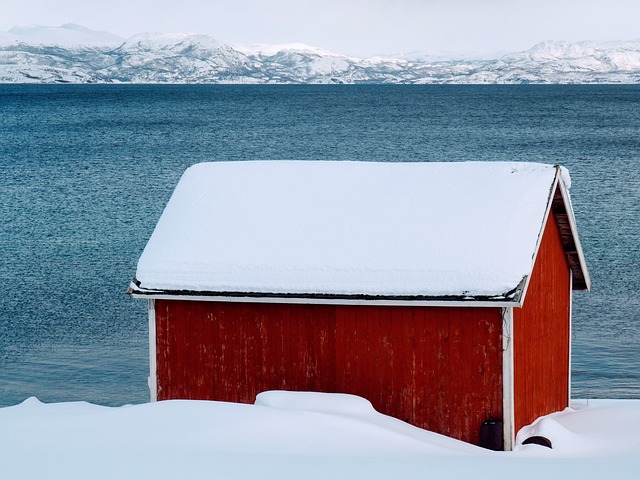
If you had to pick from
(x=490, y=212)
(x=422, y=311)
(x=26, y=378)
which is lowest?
(x=26, y=378)

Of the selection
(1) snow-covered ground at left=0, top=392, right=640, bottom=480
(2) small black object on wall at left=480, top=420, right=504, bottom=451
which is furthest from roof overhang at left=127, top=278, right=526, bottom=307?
(2) small black object on wall at left=480, top=420, right=504, bottom=451

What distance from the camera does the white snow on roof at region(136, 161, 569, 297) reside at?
14.4 m

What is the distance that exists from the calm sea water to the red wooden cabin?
27.2 feet

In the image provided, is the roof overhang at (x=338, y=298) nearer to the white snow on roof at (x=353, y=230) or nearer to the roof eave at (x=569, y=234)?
the white snow on roof at (x=353, y=230)

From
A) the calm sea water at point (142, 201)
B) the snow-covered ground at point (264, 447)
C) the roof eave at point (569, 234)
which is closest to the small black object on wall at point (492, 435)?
the snow-covered ground at point (264, 447)

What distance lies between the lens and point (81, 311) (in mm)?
31000

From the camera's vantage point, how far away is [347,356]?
48.1ft

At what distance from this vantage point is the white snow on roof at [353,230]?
14.4 m

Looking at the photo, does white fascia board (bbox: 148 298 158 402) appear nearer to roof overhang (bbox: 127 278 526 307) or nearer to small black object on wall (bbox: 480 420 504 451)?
roof overhang (bbox: 127 278 526 307)

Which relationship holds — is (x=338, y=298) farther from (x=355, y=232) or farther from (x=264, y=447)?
(x=264, y=447)

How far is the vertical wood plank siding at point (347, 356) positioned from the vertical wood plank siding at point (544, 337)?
697 mm

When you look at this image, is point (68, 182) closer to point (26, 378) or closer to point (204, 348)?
point (26, 378)

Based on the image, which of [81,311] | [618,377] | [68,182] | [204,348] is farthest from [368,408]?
[68,182]

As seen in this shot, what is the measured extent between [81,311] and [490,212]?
61.2 feet
